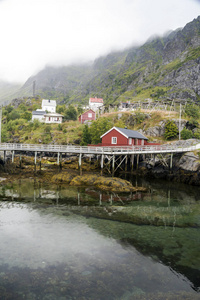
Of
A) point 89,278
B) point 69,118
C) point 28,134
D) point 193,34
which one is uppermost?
point 193,34

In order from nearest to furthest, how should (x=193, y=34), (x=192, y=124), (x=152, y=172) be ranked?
(x=152, y=172)
(x=192, y=124)
(x=193, y=34)

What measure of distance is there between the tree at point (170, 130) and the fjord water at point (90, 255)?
33592 mm

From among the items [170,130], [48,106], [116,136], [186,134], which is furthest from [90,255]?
[48,106]

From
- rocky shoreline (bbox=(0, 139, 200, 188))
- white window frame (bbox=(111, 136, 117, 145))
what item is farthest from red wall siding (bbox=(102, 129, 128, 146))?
rocky shoreline (bbox=(0, 139, 200, 188))

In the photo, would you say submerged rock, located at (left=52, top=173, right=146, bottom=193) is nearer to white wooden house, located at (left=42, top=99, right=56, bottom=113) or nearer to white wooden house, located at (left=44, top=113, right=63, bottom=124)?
white wooden house, located at (left=44, top=113, right=63, bottom=124)

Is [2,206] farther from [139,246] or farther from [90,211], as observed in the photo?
[139,246]

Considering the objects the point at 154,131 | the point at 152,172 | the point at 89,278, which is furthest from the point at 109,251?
the point at 154,131

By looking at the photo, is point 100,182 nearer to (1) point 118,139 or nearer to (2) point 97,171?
(2) point 97,171

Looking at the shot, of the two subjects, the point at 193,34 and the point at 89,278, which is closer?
the point at 89,278

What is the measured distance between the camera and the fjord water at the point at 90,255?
30.6 feet

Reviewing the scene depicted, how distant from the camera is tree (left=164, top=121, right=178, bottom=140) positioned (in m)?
52.1

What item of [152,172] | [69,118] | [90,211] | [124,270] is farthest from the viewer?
[69,118]

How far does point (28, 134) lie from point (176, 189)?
5273 cm

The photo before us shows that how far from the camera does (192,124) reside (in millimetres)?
55156
